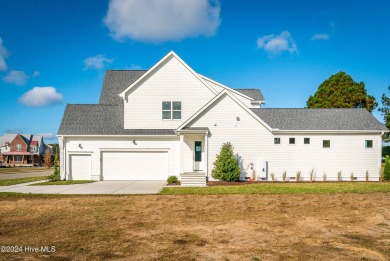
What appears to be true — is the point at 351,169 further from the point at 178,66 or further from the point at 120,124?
the point at 120,124

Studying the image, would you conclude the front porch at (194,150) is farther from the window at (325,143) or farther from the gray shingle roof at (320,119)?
the window at (325,143)

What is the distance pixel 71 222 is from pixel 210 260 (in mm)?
5731

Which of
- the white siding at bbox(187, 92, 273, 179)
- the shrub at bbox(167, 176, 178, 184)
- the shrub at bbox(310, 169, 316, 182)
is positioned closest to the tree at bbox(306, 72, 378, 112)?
the shrub at bbox(310, 169, 316, 182)

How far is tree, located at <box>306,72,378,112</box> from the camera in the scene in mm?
43250

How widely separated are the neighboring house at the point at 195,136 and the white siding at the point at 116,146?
8 cm

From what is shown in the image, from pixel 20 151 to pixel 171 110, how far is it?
66.7 m

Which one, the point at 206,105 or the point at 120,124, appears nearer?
the point at 206,105

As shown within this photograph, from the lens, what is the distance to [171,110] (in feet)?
77.2

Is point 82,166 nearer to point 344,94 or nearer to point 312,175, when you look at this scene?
point 312,175

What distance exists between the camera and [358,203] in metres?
12.8

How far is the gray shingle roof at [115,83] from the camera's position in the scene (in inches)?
1063

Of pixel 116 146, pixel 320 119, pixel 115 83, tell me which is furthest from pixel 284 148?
pixel 115 83

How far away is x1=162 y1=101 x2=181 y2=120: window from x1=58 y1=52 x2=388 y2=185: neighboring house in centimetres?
8

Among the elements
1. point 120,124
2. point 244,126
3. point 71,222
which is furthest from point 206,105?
point 71,222
